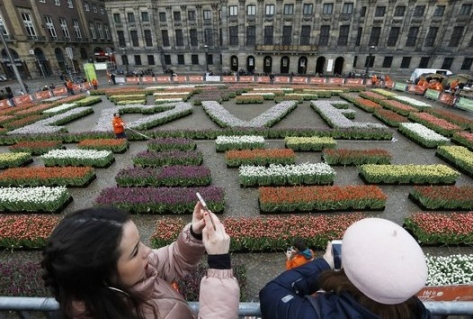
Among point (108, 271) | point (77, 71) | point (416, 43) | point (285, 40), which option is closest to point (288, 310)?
point (108, 271)

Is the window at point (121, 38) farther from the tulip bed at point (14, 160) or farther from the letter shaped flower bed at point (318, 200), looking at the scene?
the letter shaped flower bed at point (318, 200)

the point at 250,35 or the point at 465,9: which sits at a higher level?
the point at 465,9

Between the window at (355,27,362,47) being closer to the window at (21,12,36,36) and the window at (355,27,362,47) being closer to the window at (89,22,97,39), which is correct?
the window at (21,12,36,36)

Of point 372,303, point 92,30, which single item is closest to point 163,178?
point 372,303

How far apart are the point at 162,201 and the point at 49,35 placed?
60553 mm

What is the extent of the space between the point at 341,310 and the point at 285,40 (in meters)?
48.8

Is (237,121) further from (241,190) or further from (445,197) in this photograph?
(445,197)

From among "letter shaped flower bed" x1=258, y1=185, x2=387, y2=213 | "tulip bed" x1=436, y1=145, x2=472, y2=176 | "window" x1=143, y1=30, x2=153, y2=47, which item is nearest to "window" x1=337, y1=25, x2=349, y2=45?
"window" x1=143, y1=30, x2=153, y2=47

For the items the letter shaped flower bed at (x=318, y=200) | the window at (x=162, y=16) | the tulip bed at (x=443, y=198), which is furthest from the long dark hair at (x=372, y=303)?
the window at (x=162, y=16)

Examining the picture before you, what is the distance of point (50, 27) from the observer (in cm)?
5031

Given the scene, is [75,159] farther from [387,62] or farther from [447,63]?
[447,63]

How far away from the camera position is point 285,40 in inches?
1741

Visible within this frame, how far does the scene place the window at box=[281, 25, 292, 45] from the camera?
43344 millimetres

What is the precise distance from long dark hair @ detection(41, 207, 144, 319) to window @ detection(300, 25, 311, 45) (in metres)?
48.8
